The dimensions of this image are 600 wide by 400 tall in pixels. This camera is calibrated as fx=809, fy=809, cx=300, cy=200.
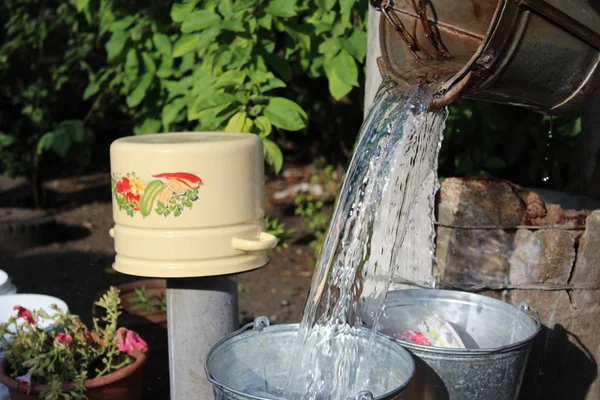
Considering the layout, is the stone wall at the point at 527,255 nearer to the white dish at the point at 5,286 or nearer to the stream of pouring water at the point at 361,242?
the stream of pouring water at the point at 361,242

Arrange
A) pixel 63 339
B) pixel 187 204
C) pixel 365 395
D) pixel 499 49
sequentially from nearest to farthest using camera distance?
pixel 365 395, pixel 499 49, pixel 187 204, pixel 63 339

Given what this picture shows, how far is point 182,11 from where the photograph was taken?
128 inches

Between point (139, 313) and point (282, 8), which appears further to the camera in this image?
point (139, 313)

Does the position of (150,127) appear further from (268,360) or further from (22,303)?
(268,360)

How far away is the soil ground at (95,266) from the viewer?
13.9 ft

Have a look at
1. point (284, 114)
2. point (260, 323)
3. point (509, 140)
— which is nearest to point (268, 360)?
point (260, 323)

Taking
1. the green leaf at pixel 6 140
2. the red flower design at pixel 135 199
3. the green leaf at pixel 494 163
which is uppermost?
the red flower design at pixel 135 199

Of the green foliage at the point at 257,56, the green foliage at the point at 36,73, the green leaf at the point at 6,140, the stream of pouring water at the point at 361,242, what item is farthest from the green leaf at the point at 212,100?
the green leaf at the point at 6,140

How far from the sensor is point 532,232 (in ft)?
9.21

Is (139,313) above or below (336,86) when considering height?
below

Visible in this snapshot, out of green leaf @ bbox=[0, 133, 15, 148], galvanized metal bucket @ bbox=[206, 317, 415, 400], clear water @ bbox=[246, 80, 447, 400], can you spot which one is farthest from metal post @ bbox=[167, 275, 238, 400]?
green leaf @ bbox=[0, 133, 15, 148]

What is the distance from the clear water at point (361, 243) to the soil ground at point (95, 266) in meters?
1.30

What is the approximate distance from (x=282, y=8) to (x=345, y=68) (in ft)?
1.08

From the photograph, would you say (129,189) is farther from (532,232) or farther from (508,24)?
(532,232)
